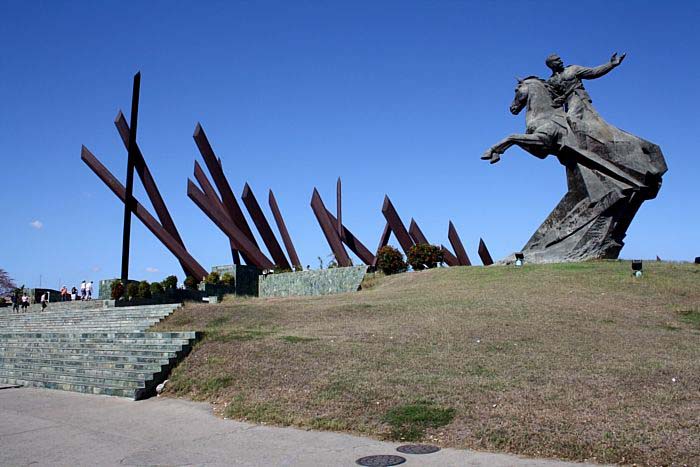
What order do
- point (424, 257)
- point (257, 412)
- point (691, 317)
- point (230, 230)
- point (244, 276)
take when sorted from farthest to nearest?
1. point (230, 230)
2. point (244, 276)
3. point (424, 257)
4. point (691, 317)
5. point (257, 412)

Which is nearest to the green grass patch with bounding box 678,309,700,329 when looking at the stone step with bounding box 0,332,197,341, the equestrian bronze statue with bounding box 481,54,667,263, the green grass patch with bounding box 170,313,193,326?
the equestrian bronze statue with bounding box 481,54,667,263

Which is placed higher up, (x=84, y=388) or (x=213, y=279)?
(x=213, y=279)

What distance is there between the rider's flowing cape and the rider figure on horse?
408mm

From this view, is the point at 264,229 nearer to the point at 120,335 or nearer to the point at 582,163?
the point at 582,163

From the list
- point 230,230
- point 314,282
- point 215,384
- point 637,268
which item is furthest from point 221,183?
point 215,384

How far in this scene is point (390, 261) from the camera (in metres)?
24.4

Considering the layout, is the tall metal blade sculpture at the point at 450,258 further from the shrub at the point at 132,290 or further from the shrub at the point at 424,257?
the shrub at the point at 132,290

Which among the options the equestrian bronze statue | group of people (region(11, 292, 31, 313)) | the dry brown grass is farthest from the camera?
group of people (region(11, 292, 31, 313))

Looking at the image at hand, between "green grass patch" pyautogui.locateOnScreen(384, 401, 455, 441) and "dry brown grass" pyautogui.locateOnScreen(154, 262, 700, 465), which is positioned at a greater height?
"dry brown grass" pyautogui.locateOnScreen(154, 262, 700, 465)

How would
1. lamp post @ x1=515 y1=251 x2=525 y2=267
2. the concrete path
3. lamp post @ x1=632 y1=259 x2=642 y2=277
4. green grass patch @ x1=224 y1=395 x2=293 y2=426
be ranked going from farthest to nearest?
lamp post @ x1=515 y1=251 x2=525 y2=267 < lamp post @ x1=632 y1=259 x2=642 y2=277 < green grass patch @ x1=224 y1=395 x2=293 y2=426 < the concrete path

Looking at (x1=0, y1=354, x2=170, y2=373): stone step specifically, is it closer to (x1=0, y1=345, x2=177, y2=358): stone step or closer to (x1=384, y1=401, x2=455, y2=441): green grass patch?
(x1=0, y1=345, x2=177, y2=358): stone step

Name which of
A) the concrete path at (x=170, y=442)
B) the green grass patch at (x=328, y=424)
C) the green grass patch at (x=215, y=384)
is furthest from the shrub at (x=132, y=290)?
the green grass patch at (x=328, y=424)

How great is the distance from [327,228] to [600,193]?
14.7 m

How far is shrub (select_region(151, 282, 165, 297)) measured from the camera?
26.7 meters
